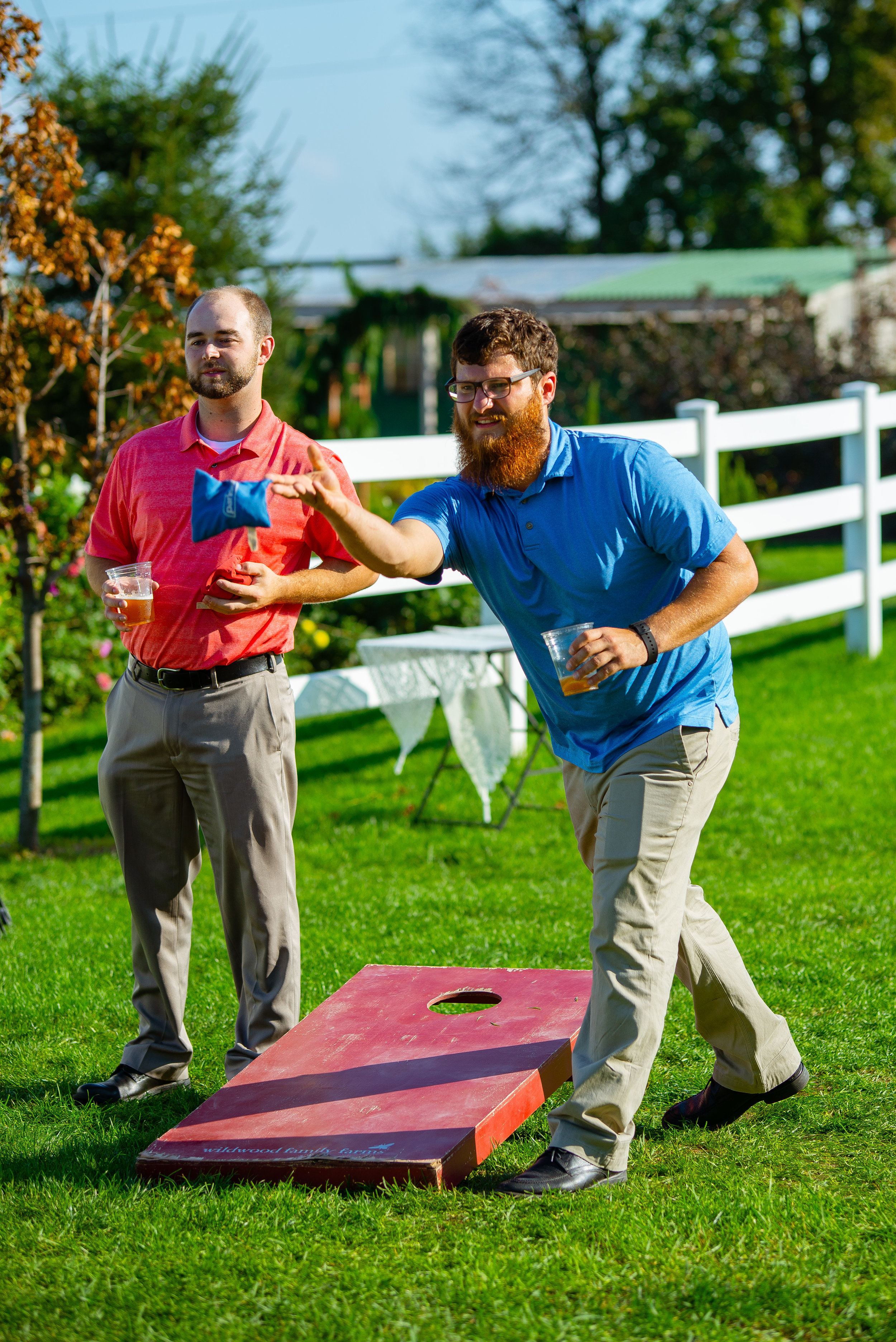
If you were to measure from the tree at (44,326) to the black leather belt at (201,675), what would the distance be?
8.66 feet

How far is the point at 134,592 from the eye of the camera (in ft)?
13.1

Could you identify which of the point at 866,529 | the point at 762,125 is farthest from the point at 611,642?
the point at 762,125

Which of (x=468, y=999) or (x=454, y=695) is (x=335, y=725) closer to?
(x=454, y=695)

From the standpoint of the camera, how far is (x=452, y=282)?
27875 mm

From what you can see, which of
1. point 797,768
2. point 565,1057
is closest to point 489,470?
point 565,1057

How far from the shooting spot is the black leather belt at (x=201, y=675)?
4188mm

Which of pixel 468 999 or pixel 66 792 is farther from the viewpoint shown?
pixel 66 792

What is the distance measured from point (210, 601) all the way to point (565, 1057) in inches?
60.9

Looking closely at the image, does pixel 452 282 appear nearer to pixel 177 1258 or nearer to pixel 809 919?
pixel 809 919

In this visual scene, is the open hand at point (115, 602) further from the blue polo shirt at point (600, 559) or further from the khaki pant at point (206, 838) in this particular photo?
the blue polo shirt at point (600, 559)

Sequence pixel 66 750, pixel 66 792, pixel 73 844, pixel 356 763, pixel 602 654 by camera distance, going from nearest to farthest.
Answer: pixel 602 654 → pixel 73 844 → pixel 66 792 → pixel 356 763 → pixel 66 750

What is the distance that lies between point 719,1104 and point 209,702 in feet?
5.75

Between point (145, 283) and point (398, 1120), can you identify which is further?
point (145, 283)

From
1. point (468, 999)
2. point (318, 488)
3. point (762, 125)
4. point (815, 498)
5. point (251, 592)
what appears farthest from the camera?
point (762, 125)
